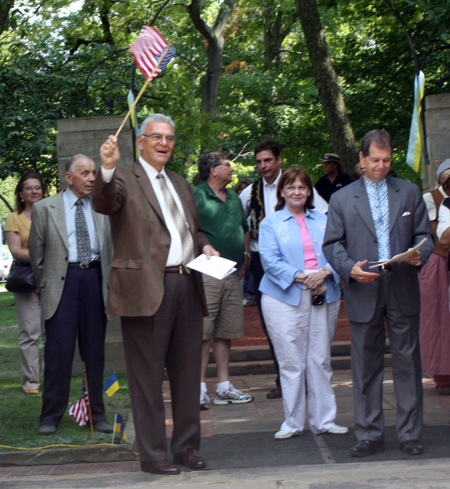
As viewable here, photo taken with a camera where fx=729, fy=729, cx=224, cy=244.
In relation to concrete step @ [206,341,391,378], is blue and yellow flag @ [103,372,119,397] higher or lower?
higher

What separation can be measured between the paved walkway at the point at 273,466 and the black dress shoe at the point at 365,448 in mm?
50

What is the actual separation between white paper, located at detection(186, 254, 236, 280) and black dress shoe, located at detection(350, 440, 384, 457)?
1453 mm

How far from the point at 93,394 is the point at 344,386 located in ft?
8.98

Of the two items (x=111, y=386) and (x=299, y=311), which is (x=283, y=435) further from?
(x=111, y=386)

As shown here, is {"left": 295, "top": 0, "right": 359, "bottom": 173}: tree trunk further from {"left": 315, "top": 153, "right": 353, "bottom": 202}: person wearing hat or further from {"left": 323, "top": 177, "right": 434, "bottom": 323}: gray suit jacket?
{"left": 323, "top": 177, "right": 434, "bottom": 323}: gray suit jacket

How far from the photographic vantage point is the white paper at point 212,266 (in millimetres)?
4582

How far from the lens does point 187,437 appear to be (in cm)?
472

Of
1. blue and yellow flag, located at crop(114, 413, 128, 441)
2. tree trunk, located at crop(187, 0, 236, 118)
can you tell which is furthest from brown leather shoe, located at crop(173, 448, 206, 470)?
tree trunk, located at crop(187, 0, 236, 118)

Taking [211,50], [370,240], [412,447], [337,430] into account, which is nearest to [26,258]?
[337,430]

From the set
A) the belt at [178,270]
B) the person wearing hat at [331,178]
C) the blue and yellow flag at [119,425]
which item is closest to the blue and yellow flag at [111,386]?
the blue and yellow flag at [119,425]

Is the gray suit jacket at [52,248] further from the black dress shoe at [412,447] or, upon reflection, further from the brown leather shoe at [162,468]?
the black dress shoe at [412,447]

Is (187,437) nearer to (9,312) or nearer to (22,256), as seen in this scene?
(22,256)

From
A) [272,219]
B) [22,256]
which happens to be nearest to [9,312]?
[22,256]

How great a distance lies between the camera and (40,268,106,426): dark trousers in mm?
5598
